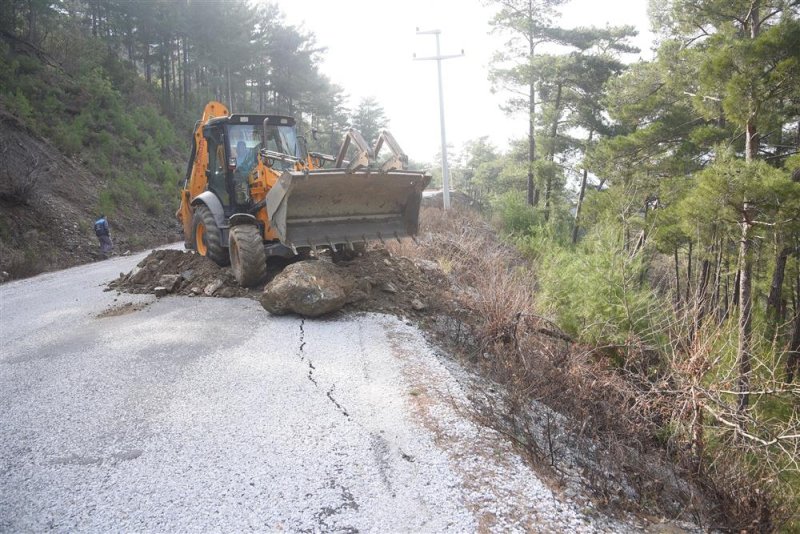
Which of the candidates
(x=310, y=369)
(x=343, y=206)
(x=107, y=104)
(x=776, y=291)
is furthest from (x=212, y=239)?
(x=107, y=104)

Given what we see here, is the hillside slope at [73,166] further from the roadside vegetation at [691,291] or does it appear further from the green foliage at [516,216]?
the green foliage at [516,216]

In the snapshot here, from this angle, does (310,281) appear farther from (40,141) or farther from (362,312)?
(40,141)

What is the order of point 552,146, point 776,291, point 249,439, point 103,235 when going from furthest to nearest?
point 552,146
point 103,235
point 776,291
point 249,439

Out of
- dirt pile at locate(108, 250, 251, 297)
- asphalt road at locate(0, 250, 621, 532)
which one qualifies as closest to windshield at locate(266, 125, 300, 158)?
dirt pile at locate(108, 250, 251, 297)

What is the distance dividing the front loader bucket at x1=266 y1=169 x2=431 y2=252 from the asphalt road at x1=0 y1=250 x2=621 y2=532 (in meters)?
1.67

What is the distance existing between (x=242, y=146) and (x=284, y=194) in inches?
93.4

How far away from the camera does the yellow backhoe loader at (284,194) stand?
21.9 feet

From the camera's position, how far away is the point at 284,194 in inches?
254

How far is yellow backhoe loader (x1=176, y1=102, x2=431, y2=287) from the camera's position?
6.69 m

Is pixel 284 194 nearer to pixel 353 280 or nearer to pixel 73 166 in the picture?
pixel 353 280

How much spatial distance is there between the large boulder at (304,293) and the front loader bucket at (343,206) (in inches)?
27.3

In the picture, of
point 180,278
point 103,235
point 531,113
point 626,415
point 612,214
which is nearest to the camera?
point 626,415

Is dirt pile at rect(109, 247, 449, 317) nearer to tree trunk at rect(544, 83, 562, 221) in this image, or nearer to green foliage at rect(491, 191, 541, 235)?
green foliage at rect(491, 191, 541, 235)

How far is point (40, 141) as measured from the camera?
15.6 m
